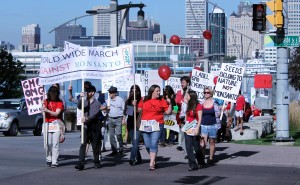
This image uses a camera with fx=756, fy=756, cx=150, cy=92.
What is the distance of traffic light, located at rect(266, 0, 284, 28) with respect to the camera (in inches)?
789

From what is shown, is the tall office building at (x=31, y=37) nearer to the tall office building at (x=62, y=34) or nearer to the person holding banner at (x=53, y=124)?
the tall office building at (x=62, y=34)

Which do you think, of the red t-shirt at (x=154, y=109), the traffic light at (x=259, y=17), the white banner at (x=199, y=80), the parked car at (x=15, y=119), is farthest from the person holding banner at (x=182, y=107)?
the parked car at (x=15, y=119)

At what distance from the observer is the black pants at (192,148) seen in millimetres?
15602

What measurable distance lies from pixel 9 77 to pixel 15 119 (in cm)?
2432

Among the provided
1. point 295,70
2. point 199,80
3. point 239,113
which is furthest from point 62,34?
point 199,80

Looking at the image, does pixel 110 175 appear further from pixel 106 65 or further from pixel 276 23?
pixel 276 23

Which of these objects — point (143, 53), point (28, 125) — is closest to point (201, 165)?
point (28, 125)

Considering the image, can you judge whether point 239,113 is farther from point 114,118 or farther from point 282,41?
point 114,118

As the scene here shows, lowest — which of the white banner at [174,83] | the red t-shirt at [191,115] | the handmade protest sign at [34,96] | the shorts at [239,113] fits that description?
the shorts at [239,113]

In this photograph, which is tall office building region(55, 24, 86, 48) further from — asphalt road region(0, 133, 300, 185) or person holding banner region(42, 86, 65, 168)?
person holding banner region(42, 86, 65, 168)

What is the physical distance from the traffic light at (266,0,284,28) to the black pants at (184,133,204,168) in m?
5.58

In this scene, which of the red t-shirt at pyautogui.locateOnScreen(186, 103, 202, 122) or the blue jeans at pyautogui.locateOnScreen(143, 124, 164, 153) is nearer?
the blue jeans at pyautogui.locateOnScreen(143, 124, 164, 153)

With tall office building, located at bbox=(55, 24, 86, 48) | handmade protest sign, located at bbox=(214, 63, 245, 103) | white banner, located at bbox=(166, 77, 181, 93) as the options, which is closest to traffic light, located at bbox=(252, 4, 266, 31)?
handmade protest sign, located at bbox=(214, 63, 245, 103)

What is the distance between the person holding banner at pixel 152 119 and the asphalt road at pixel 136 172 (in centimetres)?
48
